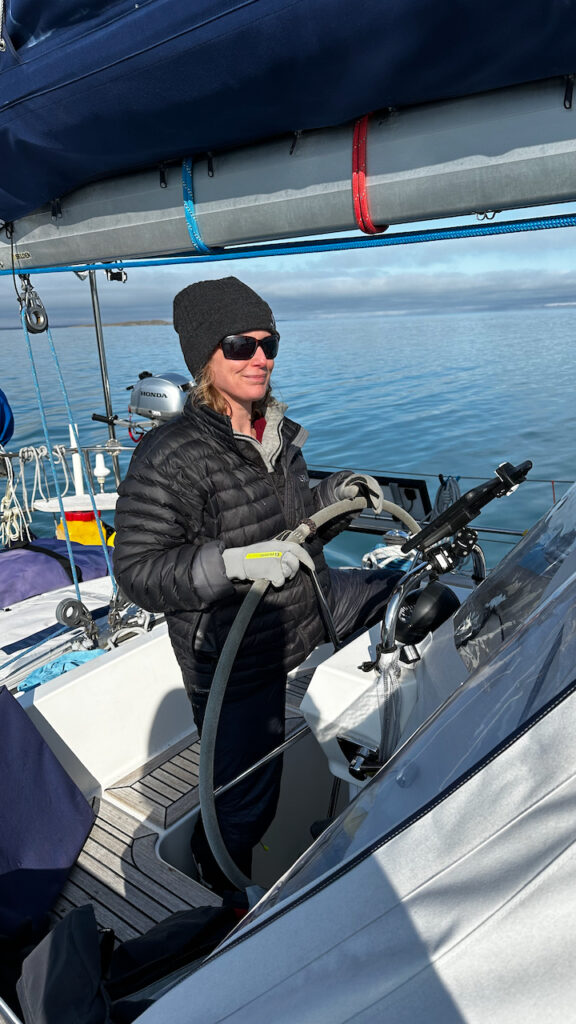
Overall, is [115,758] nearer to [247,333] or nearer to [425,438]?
[247,333]

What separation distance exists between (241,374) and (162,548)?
1.77 feet

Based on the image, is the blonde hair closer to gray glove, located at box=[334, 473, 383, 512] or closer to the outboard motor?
gray glove, located at box=[334, 473, 383, 512]

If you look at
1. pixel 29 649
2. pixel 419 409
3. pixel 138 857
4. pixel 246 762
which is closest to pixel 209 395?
pixel 246 762

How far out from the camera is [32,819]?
6.90 ft

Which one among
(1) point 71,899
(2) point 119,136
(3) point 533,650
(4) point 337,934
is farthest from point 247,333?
(1) point 71,899

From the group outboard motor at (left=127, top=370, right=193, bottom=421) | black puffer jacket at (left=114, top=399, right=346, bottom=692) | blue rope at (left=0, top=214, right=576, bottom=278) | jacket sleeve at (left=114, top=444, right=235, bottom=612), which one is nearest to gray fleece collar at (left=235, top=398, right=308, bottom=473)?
black puffer jacket at (left=114, top=399, right=346, bottom=692)

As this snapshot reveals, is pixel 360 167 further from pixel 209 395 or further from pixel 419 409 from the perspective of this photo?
pixel 419 409

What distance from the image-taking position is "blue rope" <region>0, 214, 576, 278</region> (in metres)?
1.57

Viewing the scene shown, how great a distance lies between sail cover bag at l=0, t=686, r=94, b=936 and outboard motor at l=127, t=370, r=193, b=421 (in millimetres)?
2633

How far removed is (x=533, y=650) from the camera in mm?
905

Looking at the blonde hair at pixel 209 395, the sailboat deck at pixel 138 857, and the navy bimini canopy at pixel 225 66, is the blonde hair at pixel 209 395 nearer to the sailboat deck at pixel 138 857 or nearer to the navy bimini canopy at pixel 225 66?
the navy bimini canopy at pixel 225 66

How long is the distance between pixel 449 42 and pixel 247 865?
2129 millimetres

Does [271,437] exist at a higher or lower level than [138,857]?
higher

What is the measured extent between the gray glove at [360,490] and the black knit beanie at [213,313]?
0.57 metres
